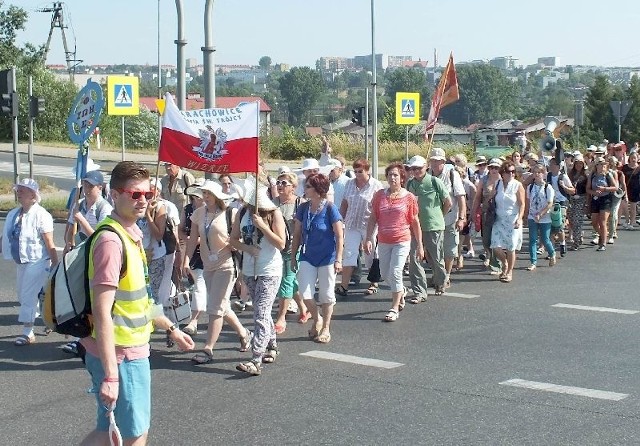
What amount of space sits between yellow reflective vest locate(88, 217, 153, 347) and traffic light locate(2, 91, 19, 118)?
1905 centimetres

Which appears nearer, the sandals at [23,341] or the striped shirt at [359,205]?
the sandals at [23,341]

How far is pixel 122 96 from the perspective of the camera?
27031 mm

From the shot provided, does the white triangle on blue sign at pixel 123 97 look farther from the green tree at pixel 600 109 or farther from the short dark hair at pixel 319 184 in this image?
the green tree at pixel 600 109

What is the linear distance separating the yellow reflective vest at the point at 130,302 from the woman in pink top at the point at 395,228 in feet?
21.2

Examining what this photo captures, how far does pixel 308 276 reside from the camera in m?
10.5

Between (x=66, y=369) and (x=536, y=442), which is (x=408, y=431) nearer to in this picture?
(x=536, y=442)

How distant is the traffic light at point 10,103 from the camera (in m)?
23.2

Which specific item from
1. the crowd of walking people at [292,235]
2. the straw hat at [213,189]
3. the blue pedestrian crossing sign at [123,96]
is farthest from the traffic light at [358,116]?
the straw hat at [213,189]

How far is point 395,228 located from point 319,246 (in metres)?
1.60

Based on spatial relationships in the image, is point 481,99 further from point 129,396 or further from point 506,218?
point 129,396

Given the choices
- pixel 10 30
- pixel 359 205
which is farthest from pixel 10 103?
pixel 10 30

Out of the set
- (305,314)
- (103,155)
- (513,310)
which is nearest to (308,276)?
(305,314)

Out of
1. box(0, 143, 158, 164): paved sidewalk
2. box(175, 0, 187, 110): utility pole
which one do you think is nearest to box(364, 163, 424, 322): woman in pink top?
box(175, 0, 187, 110): utility pole

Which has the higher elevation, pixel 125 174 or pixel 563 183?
pixel 125 174
